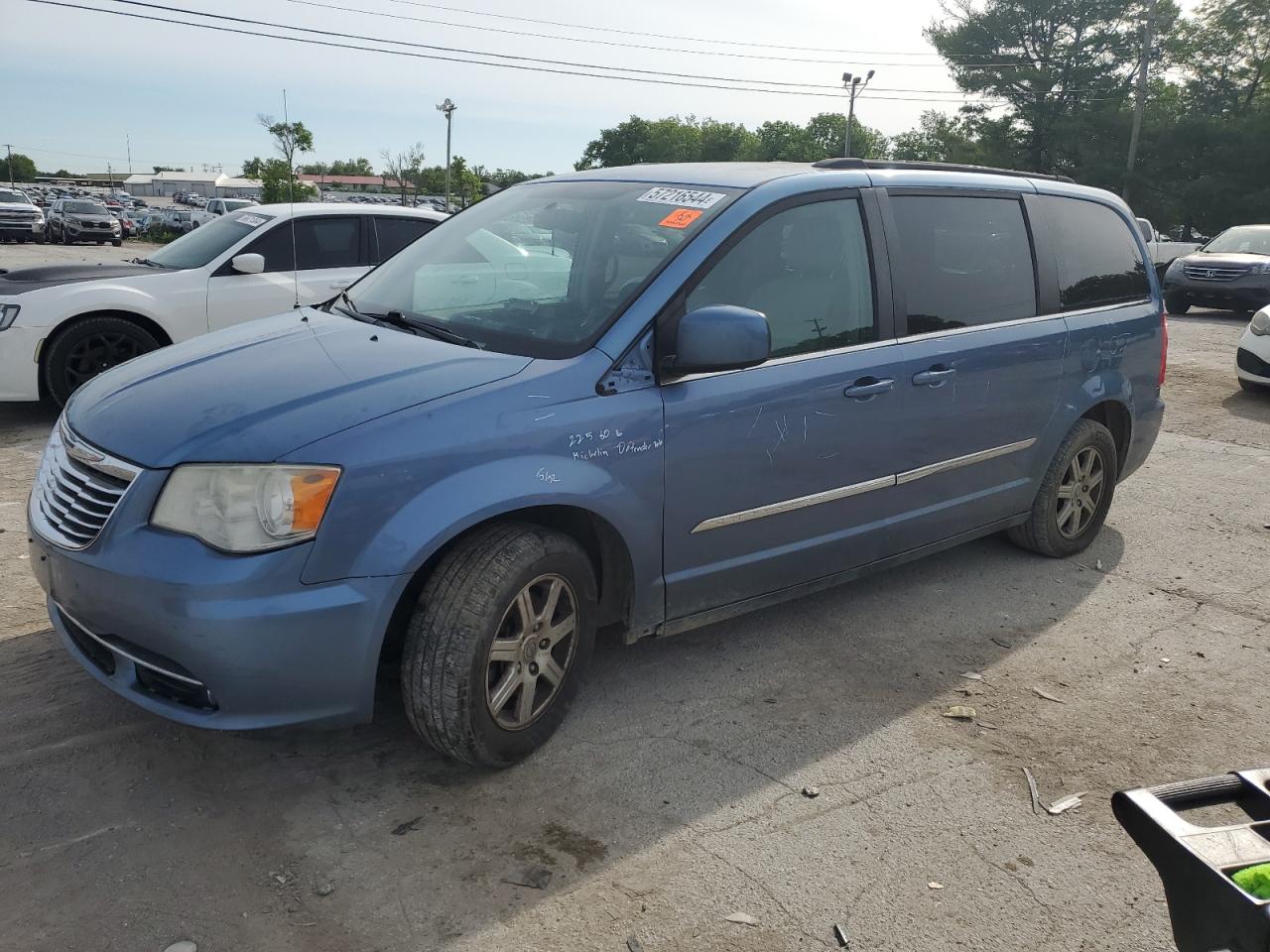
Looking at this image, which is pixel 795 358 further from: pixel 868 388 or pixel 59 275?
pixel 59 275

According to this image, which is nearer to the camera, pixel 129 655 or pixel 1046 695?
pixel 129 655

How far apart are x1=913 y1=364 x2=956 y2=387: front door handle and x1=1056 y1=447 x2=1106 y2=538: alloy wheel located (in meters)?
1.25

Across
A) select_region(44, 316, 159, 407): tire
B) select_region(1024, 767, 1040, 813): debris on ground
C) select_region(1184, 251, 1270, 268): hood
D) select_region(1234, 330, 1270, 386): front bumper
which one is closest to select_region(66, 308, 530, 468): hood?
select_region(1024, 767, 1040, 813): debris on ground

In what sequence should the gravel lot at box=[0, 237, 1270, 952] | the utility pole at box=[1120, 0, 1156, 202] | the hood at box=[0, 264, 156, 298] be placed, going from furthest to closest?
1. the utility pole at box=[1120, 0, 1156, 202]
2. the hood at box=[0, 264, 156, 298]
3. the gravel lot at box=[0, 237, 1270, 952]

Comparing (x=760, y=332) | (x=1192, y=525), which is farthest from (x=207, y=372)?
(x=1192, y=525)

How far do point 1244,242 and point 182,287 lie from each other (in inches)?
682

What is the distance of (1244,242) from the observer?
58.3 feet

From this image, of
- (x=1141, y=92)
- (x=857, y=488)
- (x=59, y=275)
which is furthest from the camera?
(x=1141, y=92)

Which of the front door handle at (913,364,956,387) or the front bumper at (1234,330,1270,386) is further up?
the front door handle at (913,364,956,387)

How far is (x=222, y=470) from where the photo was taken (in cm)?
274

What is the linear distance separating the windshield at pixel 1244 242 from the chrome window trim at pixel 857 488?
15.7m

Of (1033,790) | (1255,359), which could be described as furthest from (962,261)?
(1255,359)

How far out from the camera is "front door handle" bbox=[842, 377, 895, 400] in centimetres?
385

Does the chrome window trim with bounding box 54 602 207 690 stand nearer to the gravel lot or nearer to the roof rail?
the gravel lot
